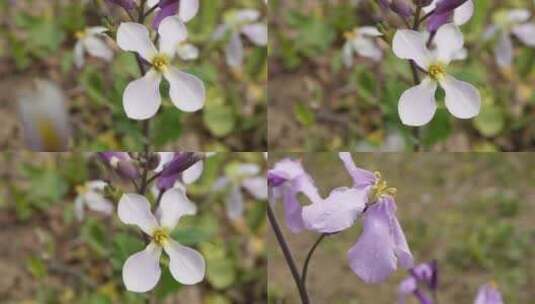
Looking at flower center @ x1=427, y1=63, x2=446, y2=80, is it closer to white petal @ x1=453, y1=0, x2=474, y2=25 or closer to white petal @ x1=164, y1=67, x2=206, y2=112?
white petal @ x1=453, y1=0, x2=474, y2=25

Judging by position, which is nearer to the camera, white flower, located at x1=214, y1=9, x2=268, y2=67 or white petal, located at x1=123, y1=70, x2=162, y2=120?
white petal, located at x1=123, y1=70, x2=162, y2=120

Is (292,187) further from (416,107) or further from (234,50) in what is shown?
(234,50)

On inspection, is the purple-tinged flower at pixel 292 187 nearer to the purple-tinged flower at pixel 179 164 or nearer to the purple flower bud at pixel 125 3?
the purple-tinged flower at pixel 179 164

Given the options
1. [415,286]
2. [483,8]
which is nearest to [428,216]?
[483,8]

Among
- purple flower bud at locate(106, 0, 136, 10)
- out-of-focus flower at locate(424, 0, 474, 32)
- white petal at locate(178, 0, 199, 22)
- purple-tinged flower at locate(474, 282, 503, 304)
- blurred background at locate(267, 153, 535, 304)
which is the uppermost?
purple flower bud at locate(106, 0, 136, 10)

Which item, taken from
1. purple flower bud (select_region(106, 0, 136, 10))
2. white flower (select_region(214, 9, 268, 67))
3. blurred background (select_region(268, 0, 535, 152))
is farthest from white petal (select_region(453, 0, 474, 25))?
white flower (select_region(214, 9, 268, 67))

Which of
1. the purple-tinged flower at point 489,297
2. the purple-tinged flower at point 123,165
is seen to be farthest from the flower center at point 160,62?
the purple-tinged flower at point 489,297

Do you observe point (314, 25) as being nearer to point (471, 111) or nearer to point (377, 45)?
point (377, 45)
